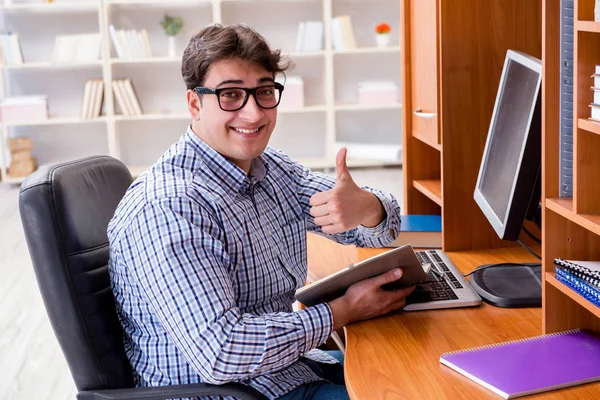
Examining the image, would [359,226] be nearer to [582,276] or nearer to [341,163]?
[341,163]

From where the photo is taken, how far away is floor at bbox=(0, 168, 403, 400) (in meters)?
Result: 3.14

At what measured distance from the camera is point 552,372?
136 centimetres

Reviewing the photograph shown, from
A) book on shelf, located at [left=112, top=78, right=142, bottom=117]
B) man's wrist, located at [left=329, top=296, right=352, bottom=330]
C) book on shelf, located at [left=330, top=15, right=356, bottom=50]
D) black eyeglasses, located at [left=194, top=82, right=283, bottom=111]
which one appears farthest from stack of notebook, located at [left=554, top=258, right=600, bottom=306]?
book on shelf, located at [left=112, top=78, right=142, bottom=117]

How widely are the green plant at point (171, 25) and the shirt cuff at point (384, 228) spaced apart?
16.0ft

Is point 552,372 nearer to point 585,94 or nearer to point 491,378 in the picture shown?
point 491,378

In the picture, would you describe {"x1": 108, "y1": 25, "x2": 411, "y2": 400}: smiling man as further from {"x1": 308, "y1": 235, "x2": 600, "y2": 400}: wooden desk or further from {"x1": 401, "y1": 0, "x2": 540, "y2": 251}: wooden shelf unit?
{"x1": 401, "y1": 0, "x2": 540, "y2": 251}: wooden shelf unit

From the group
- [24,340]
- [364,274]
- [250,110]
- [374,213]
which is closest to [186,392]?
[364,274]

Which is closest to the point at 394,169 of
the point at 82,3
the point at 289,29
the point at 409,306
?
the point at 289,29

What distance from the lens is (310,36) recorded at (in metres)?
6.70

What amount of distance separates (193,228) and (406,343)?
45cm

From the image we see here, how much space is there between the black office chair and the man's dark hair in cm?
32

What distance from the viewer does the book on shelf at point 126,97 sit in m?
6.56

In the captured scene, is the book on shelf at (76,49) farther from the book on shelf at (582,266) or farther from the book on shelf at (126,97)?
the book on shelf at (582,266)

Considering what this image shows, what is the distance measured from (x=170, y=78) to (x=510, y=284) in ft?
17.8
